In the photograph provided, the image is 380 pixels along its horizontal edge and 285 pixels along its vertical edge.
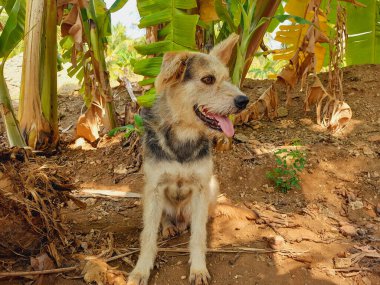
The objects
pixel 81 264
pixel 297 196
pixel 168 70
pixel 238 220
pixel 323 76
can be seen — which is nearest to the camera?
pixel 168 70

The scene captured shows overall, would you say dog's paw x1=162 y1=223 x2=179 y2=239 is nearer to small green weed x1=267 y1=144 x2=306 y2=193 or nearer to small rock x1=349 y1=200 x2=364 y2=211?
small green weed x1=267 y1=144 x2=306 y2=193

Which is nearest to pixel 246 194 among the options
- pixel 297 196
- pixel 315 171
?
pixel 297 196

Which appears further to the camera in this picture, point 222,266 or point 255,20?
point 255,20

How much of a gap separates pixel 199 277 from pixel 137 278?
0.48 m

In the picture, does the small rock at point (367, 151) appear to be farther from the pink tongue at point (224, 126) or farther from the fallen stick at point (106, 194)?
the fallen stick at point (106, 194)

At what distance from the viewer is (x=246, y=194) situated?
166 inches

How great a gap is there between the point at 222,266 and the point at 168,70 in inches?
65.5

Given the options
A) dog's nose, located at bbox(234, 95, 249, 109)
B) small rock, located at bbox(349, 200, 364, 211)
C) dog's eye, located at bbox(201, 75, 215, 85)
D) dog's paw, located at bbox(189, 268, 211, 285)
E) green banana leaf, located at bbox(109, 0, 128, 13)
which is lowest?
small rock, located at bbox(349, 200, 364, 211)

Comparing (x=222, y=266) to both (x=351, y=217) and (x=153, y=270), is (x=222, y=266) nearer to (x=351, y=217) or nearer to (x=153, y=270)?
(x=153, y=270)

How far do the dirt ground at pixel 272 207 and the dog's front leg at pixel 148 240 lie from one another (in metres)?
0.13

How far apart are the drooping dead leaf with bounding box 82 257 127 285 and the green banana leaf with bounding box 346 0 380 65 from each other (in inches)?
227

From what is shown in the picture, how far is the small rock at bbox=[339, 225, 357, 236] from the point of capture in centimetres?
348

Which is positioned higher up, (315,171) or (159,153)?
(159,153)

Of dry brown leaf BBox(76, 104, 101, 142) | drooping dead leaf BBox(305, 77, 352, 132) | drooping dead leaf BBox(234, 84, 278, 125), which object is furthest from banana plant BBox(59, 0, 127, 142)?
drooping dead leaf BBox(305, 77, 352, 132)
